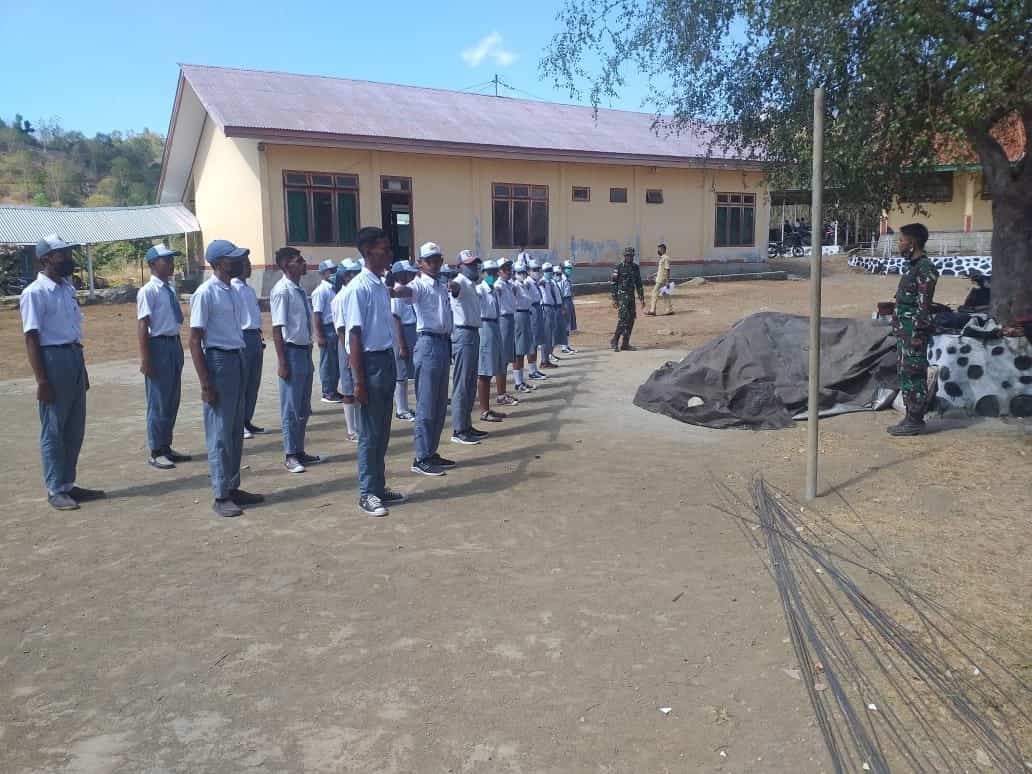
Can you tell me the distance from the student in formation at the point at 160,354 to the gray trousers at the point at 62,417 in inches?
33.8

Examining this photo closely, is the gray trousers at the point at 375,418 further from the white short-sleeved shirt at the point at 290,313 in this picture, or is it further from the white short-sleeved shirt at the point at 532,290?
the white short-sleeved shirt at the point at 532,290

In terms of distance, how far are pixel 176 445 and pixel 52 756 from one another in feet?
17.0

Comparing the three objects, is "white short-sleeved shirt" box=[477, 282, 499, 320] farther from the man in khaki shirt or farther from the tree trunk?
the man in khaki shirt

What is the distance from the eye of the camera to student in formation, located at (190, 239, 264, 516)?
5.39 m

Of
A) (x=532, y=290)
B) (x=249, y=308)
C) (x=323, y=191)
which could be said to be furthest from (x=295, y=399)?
(x=323, y=191)

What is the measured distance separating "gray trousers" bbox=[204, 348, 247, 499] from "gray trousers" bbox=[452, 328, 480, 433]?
2267 mm

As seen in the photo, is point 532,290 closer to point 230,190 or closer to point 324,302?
point 324,302

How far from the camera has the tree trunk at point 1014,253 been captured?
835cm

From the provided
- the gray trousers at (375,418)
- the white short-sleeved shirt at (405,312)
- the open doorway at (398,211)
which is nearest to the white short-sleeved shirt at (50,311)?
the gray trousers at (375,418)

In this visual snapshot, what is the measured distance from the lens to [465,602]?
4.21 metres

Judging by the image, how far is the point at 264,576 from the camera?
4.56 m

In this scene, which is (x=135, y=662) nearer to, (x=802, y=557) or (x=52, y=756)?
(x=52, y=756)

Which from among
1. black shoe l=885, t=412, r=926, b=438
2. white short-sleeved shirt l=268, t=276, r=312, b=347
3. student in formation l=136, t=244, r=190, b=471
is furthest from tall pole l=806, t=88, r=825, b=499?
student in formation l=136, t=244, r=190, b=471

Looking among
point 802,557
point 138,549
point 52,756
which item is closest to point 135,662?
point 52,756
